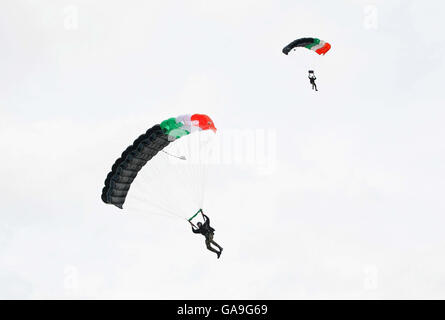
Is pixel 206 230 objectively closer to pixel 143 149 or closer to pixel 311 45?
pixel 143 149

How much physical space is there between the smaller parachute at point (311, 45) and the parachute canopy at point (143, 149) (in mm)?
12779

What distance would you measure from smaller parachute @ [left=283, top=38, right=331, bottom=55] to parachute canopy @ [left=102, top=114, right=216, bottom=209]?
41.9 feet

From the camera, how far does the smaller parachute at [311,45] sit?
50.2m

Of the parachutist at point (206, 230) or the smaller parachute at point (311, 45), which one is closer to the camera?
the parachutist at point (206, 230)

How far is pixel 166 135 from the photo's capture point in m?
40.1

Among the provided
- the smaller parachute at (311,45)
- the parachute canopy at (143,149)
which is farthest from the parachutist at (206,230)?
the smaller parachute at (311,45)

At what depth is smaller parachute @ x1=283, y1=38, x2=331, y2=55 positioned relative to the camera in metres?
50.2

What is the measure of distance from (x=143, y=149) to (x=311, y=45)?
17197 millimetres

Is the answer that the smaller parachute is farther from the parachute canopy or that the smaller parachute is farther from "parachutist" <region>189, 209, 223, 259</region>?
"parachutist" <region>189, 209, 223, 259</region>

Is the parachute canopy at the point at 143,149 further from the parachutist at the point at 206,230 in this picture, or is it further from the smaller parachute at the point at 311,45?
the smaller parachute at the point at 311,45

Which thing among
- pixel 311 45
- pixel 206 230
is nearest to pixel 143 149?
pixel 206 230

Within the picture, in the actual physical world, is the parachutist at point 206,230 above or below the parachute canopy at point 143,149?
below
